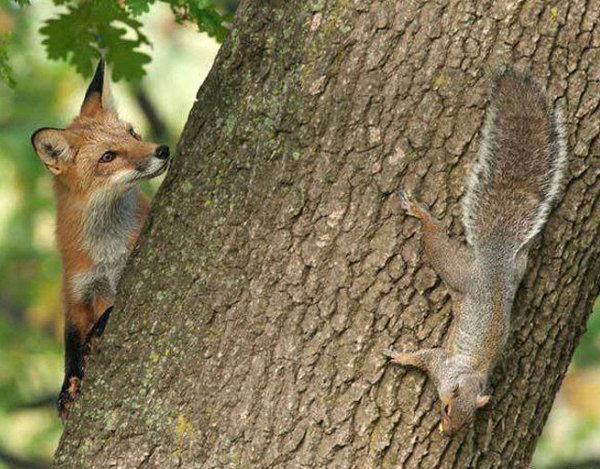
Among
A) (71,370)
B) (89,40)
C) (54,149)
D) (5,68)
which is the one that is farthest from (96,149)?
(5,68)

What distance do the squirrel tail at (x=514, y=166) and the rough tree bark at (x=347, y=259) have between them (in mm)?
57

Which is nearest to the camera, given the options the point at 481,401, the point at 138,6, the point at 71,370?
the point at 481,401

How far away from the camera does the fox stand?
598cm

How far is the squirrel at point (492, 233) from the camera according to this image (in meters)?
3.79

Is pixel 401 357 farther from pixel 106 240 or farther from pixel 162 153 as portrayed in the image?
pixel 106 240

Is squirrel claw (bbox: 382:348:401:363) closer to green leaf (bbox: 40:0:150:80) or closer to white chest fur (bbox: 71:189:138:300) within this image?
green leaf (bbox: 40:0:150:80)

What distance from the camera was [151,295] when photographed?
4.20 metres

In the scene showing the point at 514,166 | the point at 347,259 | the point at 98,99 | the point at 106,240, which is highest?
the point at 98,99

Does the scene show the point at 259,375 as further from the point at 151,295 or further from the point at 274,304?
the point at 151,295

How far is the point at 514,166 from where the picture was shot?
4184 millimetres

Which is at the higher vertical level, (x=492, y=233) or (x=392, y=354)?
(x=492, y=233)

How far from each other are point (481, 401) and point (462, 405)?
0.90 feet

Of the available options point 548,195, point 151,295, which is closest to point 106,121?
point 151,295

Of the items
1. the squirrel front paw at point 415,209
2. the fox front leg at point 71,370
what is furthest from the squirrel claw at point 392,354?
the fox front leg at point 71,370
